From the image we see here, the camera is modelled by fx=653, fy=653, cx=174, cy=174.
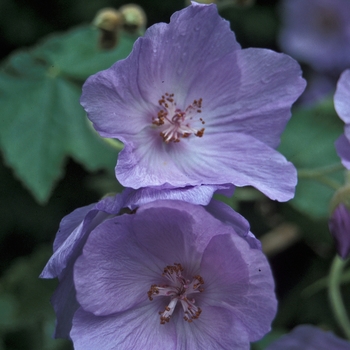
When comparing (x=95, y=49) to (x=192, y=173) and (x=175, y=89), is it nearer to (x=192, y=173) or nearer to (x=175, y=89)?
(x=175, y=89)

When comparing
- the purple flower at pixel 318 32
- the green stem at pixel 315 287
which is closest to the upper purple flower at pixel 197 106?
the green stem at pixel 315 287

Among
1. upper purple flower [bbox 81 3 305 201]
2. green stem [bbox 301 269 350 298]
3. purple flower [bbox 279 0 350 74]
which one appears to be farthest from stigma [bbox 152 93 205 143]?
purple flower [bbox 279 0 350 74]

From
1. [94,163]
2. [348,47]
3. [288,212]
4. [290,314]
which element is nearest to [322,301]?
[290,314]

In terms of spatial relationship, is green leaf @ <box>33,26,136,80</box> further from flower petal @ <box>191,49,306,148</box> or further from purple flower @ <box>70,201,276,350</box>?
purple flower @ <box>70,201,276,350</box>

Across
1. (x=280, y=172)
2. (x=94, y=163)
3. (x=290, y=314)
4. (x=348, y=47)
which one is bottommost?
(x=290, y=314)

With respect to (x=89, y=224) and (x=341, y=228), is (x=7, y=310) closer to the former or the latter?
(x=89, y=224)

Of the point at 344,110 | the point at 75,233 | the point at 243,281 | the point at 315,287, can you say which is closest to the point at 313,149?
the point at 315,287
